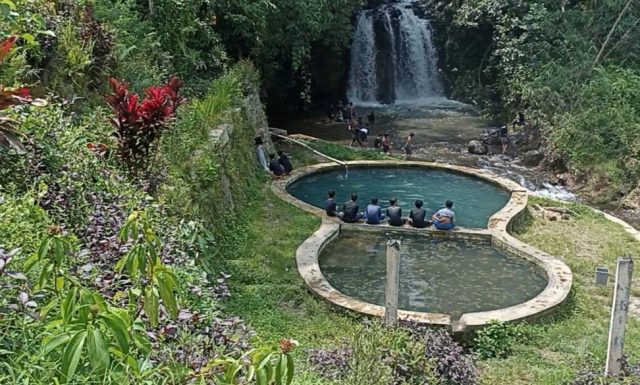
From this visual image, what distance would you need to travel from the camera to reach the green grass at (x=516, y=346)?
24.1 ft

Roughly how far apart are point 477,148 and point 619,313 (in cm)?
1334

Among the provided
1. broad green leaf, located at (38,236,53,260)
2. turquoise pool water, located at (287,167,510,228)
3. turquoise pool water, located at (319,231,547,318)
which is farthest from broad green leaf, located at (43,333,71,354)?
turquoise pool water, located at (287,167,510,228)

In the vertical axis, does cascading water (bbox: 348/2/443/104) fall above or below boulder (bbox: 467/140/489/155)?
above

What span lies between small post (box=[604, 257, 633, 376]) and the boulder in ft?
43.3

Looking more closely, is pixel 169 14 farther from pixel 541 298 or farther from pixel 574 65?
pixel 574 65

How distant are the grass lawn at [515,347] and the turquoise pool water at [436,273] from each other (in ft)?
2.20

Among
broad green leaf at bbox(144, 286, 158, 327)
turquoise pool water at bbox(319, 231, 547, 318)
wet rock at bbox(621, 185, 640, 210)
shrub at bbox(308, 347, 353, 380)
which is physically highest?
broad green leaf at bbox(144, 286, 158, 327)

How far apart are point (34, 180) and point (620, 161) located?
1478 centimetres

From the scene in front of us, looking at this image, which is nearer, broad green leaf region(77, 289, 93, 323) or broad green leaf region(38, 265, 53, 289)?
broad green leaf region(77, 289, 93, 323)

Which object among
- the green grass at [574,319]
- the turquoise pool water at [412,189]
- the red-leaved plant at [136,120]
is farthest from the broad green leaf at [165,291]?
the turquoise pool water at [412,189]

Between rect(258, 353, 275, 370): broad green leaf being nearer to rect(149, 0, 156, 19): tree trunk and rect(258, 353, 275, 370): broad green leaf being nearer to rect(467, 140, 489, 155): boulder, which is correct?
rect(149, 0, 156, 19): tree trunk

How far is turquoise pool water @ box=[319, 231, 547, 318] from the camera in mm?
Answer: 9156

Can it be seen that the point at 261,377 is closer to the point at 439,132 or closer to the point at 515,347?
the point at 515,347

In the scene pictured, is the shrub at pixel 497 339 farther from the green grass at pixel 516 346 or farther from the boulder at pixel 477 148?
the boulder at pixel 477 148
